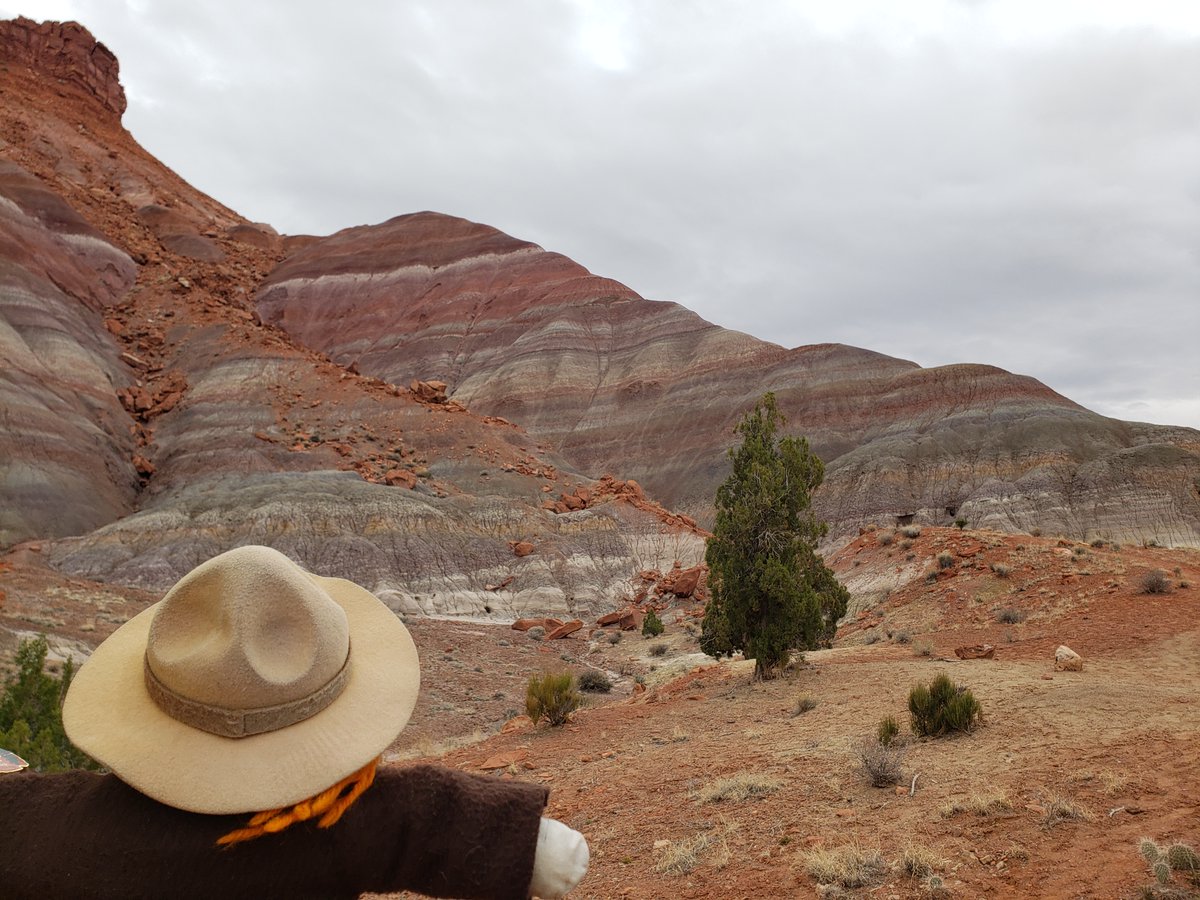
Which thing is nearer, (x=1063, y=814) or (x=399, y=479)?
(x=1063, y=814)

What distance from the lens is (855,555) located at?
2958 centimetres

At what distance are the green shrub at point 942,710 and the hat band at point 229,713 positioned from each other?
7990 mm

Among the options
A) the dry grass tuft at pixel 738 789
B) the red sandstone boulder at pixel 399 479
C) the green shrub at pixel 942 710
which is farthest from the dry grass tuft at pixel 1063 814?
the red sandstone boulder at pixel 399 479

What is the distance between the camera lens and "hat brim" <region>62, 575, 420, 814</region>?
166 centimetres

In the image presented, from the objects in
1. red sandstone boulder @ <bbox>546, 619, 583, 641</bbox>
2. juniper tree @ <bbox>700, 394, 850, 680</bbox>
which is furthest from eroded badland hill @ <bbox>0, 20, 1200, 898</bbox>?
red sandstone boulder @ <bbox>546, 619, 583, 641</bbox>

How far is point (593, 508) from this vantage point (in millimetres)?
44156

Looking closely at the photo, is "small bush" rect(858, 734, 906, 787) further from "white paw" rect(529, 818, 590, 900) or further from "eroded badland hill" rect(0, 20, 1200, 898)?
"white paw" rect(529, 818, 590, 900)

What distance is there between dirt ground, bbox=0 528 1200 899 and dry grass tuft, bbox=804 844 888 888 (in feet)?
0.20

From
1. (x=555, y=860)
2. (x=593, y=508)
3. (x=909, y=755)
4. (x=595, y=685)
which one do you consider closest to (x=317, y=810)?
(x=555, y=860)

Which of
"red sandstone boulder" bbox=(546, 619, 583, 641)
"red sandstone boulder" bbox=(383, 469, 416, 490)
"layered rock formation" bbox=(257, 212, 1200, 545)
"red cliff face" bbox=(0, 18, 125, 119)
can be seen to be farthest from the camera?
"red cliff face" bbox=(0, 18, 125, 119)

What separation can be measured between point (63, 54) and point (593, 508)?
348 feet

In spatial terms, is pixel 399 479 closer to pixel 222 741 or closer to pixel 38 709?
pixel 38 709

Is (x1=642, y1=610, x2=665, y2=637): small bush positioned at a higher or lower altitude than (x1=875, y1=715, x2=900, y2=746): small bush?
lower

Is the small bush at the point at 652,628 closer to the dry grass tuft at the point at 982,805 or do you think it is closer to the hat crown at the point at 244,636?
the dry grass tuft at the point at 982,805
